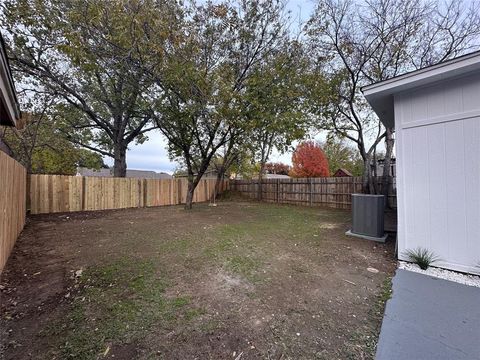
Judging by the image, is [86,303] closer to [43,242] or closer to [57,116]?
[43,242]

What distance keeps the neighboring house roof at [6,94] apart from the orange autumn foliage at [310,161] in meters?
→ 19.1

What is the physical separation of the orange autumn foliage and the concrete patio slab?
60.5 feet

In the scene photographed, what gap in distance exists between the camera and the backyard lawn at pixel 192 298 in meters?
1.65

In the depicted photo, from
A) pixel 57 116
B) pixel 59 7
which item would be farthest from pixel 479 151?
pixel 57 116

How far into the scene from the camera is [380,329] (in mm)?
1877

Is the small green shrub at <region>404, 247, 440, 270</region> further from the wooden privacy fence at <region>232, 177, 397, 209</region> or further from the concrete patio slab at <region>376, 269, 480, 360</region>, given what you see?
the wooden privacy fence at <region>232, 177, 397, 209</region>

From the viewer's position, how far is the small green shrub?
3.12 metres

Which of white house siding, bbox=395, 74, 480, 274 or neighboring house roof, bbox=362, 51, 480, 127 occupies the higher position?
neighboring house roof, bbox=362, 51, 480, 127

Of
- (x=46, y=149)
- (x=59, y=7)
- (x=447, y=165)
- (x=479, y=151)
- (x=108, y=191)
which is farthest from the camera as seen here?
(x=46, y=149)

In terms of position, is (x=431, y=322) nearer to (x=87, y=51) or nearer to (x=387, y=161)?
(x=87, y=51)

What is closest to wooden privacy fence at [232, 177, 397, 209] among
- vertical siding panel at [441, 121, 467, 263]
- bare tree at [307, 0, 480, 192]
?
bare tree at [307, 0, 480, 192]

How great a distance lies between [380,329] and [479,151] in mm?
2667

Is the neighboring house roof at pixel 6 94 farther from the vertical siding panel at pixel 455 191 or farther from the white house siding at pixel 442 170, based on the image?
the vertical siding panel at pixel 455 191

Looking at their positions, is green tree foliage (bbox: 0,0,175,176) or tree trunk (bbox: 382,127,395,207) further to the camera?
tree trunk (bbox: 382,127,395,207)
